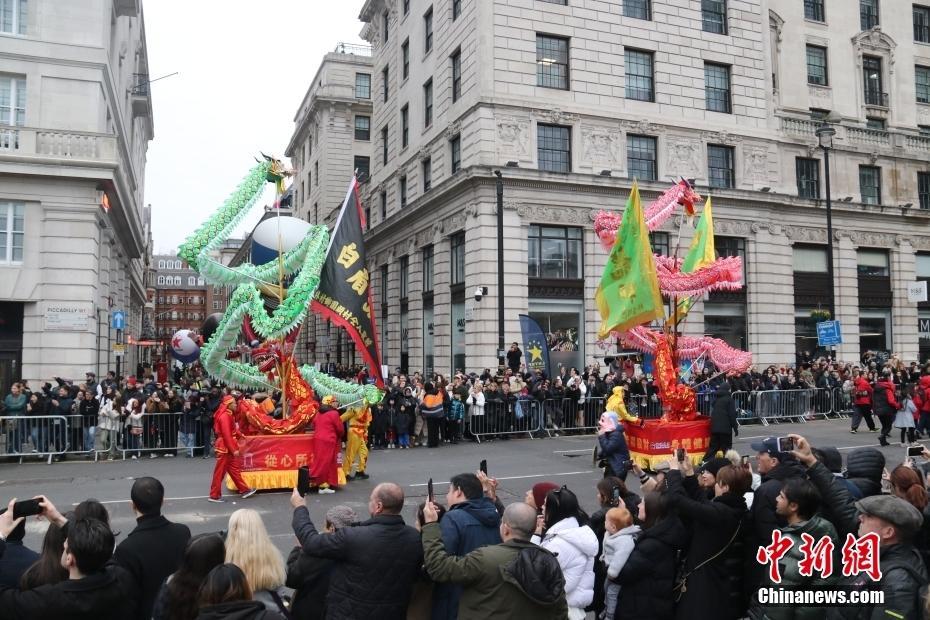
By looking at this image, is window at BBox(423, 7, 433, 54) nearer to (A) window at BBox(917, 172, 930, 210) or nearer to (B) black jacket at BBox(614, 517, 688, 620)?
(A) window at BBox(917, 172, 930, 210)

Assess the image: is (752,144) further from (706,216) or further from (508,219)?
(706,216)

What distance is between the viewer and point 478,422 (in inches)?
794

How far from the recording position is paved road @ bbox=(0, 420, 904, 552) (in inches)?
436

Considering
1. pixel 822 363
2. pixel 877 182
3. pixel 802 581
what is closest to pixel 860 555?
pixel 802 581

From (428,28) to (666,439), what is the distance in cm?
2500

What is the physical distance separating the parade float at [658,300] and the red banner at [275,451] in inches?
235

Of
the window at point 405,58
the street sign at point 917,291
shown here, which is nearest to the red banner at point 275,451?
the window at point 405,58

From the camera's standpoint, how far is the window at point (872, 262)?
34.3 metres

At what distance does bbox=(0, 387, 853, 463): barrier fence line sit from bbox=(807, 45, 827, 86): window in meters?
17.7

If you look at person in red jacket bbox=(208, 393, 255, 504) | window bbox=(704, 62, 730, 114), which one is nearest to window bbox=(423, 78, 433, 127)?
window bbox=(704, 62, 730, 114)

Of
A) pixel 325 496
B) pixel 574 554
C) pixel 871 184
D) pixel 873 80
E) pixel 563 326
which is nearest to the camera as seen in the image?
pixel 574 554

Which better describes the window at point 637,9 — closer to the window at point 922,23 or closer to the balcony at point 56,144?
the window at point 922,23

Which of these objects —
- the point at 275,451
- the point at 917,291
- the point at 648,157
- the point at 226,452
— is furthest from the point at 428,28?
the point at 226,452

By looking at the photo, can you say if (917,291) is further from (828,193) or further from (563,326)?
(563,326)
